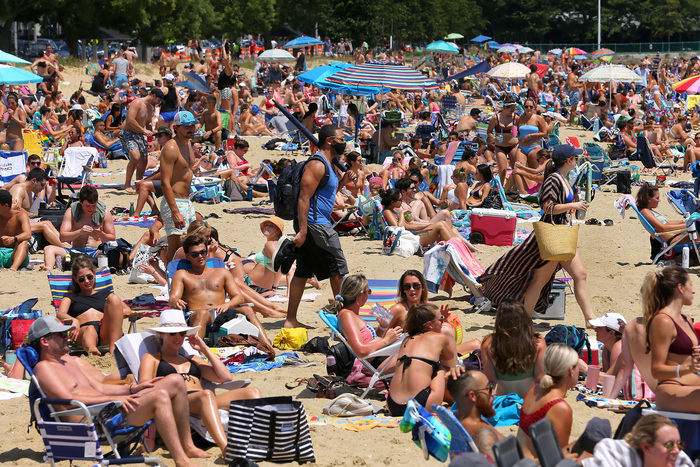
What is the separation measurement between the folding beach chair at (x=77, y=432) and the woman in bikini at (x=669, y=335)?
8.05ft

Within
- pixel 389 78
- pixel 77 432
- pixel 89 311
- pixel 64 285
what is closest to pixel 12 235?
pixel 64 285

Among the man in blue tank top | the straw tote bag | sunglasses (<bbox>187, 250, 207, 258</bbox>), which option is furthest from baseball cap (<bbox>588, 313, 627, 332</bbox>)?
sunglasses (<bbox>187, 250, 207, 258</bbox>)

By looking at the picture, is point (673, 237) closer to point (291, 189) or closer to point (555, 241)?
point (555, 241)

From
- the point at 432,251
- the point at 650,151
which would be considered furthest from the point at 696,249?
the point at 650,151

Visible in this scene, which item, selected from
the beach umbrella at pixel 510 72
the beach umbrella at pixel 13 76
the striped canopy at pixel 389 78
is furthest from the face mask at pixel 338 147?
the beach umbrella at pixel 510 72

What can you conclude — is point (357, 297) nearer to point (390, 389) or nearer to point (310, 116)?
point (390, 389)

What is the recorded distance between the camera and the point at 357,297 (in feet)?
19.7

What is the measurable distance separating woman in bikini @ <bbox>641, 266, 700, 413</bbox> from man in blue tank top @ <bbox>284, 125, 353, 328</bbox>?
2814mm

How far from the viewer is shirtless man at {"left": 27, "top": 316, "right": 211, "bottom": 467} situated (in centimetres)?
460

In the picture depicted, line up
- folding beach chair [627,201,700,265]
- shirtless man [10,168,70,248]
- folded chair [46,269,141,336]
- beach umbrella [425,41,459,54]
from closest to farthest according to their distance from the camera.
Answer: folded chair [46,269,141,336] < folding beach chair [627,201,700,265] < shirtless man [10,168,70,248] < beach umbrella [425,41,459,54]

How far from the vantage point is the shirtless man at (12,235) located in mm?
9078

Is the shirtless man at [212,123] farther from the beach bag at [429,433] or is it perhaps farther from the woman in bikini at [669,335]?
the woman in bikini at [669,335]

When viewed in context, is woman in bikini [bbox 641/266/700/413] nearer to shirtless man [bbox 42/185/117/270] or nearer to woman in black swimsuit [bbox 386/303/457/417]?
woman in black swimsuit [bbox 386/303/457/417]

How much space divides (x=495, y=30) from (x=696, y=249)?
65296 mm
